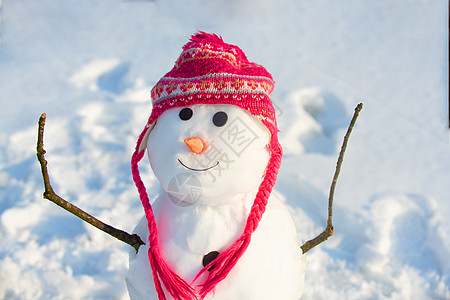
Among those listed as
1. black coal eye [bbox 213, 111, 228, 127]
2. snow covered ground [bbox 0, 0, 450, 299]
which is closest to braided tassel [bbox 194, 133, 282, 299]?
black coal eye [bbox 213, 111, 228, 127]

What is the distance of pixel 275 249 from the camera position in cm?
86

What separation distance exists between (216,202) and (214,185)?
48 millimetres

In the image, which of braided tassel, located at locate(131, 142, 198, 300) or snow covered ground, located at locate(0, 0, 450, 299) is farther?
snow covered ground, located at locate(0, 0, 450, 299)

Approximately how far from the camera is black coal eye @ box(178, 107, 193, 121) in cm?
83

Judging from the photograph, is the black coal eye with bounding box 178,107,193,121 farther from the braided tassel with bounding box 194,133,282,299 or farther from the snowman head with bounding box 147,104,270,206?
the braided tassel with bounding box 194,133,282,299

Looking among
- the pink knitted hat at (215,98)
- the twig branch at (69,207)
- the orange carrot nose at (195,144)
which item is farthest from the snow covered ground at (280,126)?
the orange carrot nose at (195,144)

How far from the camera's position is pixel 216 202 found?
33.6 inches

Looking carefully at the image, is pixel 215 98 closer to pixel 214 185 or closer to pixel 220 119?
pixel 220 119

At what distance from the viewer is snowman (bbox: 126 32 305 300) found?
0.81 metres

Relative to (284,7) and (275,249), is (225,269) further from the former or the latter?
(284,7)

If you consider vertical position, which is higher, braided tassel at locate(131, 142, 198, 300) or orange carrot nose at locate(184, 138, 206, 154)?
orange carrot nose at locate(184, 138, 206, 154)

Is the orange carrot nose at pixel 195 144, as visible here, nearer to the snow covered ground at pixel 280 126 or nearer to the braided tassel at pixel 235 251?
the braided tassel at pixel 235 251

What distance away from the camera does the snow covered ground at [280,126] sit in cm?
138

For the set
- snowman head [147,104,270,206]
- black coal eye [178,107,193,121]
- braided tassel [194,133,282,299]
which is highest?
black coal eye [178,107,193,121]
